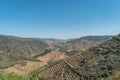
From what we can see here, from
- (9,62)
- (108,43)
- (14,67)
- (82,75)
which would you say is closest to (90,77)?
(82,75)

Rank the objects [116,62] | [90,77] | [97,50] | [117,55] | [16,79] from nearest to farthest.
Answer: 1. [16,79]
2. [90,77]
3. [116,62]
4. [117,55]
5. [97,50]

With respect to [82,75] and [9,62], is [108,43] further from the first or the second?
[9,62]

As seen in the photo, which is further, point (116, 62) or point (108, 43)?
point (108, 43)

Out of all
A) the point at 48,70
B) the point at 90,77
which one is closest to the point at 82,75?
the point at 90,77

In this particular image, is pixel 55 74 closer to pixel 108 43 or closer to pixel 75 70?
pixel 75 70

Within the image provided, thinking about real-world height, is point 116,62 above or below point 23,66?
above

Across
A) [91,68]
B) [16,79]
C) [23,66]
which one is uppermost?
[16,79]

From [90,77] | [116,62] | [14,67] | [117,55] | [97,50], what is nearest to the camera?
[90,77]
